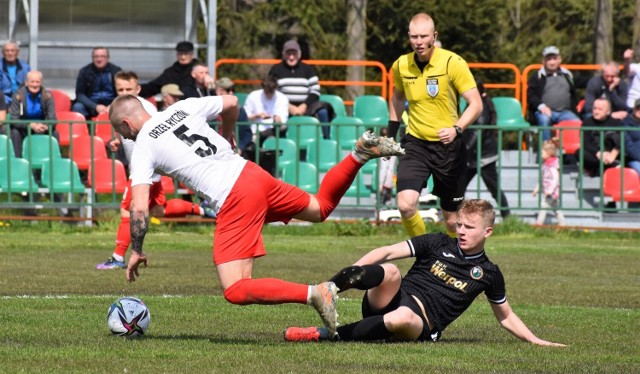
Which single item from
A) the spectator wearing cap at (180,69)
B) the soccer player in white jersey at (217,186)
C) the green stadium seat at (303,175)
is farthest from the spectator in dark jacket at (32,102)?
the soccer player in white jersey at (217,186)

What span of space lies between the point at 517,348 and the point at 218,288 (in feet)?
14.2

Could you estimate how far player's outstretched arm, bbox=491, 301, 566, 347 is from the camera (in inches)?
331

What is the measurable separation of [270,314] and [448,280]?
220cm

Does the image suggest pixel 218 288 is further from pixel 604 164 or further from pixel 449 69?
pixel 604 164

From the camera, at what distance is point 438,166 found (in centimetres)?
1242

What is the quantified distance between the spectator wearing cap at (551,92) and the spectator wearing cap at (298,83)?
3.42m

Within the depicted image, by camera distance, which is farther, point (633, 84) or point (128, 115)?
point (633, 84)

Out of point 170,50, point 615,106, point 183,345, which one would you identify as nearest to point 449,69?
point 183,345

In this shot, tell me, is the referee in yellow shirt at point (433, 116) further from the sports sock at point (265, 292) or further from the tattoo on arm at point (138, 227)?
the tattoo on arm at point (138, 227)

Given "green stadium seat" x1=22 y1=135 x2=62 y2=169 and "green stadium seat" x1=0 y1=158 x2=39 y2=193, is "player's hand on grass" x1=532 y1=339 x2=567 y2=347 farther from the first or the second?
"green stadium seat" x1=22 y1=135 x2=62 y2=169

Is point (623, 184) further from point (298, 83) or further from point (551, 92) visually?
point (298, 83)

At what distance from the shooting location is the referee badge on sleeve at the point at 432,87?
40.9 ft

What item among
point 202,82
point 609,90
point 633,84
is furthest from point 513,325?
point 633,84

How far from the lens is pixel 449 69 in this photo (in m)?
12.4
